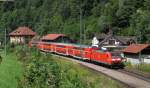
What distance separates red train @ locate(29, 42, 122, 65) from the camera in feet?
185

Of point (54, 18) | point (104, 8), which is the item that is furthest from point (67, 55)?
point (54, 18)

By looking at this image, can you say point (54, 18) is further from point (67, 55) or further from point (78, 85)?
point (78, 85)

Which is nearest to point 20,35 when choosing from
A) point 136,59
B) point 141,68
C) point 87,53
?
point 87,53

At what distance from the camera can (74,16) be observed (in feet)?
513

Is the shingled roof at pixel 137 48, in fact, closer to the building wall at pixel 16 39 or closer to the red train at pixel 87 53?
the red train at pixel 87 53

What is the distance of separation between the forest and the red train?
28.9 metres

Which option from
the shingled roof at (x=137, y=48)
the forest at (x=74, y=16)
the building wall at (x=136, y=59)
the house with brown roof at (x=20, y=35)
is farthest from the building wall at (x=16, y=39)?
the building wall at (x=136, y=59)

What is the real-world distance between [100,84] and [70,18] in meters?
122

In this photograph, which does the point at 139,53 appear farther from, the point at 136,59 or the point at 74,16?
the point at 74,16

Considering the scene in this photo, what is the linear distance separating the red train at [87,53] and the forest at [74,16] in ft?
94.9

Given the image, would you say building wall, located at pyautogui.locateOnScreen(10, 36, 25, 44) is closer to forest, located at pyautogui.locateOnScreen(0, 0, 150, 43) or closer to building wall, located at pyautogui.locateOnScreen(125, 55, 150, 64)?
forest, located at pyautogui.locateOnScreen(0, 0, 150, 43)

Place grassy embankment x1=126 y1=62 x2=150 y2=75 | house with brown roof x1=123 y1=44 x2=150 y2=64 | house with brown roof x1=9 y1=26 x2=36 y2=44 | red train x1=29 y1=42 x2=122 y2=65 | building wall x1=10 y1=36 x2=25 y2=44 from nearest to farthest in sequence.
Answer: grassy embankment x1=126 y1=62 x2=150 y2=75 → red train x1=29 y1=42 x2=122 y2=65 → house with brown roof x1=123 y1=44 x2=150 y2=64 → house with brown roof x1=9 y1=26 x2=36 y2=44 → building wall x1=10 y1=36 x2=25 y2=44

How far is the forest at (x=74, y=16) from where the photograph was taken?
425 ft

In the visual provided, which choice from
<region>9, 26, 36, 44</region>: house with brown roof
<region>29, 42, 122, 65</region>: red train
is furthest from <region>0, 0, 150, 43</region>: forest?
<region>29, 42, 122, 65</region>: red train
